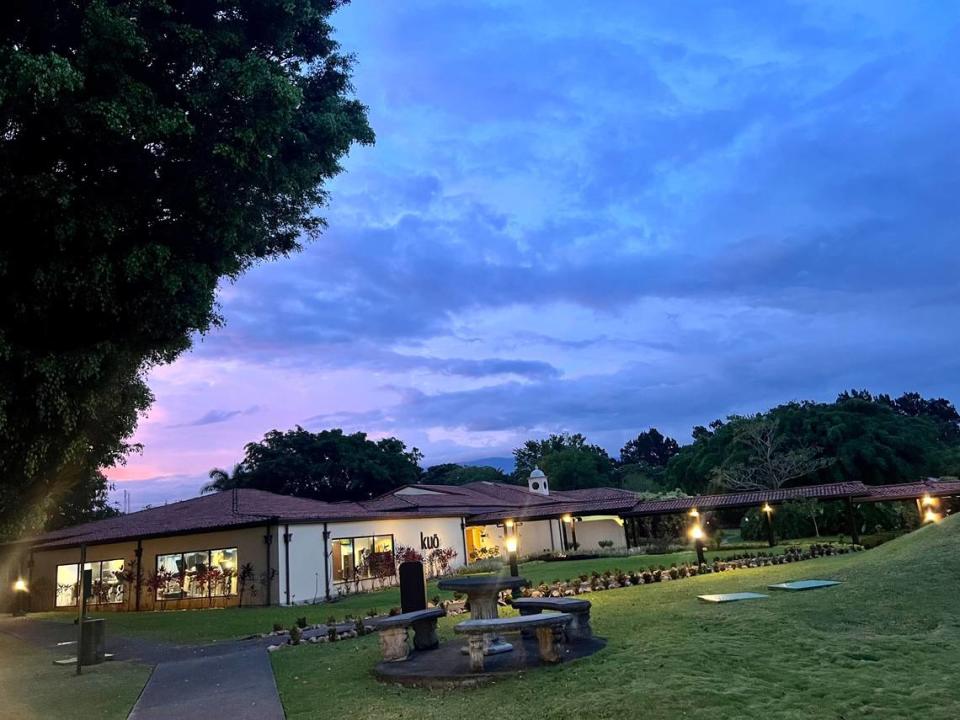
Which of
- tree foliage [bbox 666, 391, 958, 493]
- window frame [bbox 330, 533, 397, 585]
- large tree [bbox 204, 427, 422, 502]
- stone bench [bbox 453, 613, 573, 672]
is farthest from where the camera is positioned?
large tree [bbox 204, 427, 422, 502]

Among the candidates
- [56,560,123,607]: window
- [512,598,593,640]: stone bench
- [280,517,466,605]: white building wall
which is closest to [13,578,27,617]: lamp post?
[56,560,123,607]: window

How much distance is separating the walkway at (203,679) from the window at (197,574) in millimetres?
6040

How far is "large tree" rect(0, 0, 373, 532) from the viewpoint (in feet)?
27.2

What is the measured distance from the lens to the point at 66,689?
9000 millimetres

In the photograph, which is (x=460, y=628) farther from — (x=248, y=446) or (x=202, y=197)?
(x=248, y=446)

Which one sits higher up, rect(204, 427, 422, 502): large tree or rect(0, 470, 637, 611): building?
rect(204, 427, 422, 502): large tree

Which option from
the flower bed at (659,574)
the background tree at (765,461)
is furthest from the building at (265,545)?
the background tree at (765,461)

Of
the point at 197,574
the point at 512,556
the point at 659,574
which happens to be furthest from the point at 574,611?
the point at 197,574

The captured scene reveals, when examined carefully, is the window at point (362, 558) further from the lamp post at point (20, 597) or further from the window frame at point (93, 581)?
the lamp post at point (20, 597)

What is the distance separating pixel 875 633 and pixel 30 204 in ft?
41.1

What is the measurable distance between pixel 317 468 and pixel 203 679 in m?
38.7

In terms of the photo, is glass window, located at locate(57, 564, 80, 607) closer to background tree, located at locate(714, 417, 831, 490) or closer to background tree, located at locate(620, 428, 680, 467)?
background tree, located at locate(714, 417, 831, 490)

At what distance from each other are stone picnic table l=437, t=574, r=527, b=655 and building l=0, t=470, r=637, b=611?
704cm

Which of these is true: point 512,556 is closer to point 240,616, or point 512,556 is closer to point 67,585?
point 240,616
